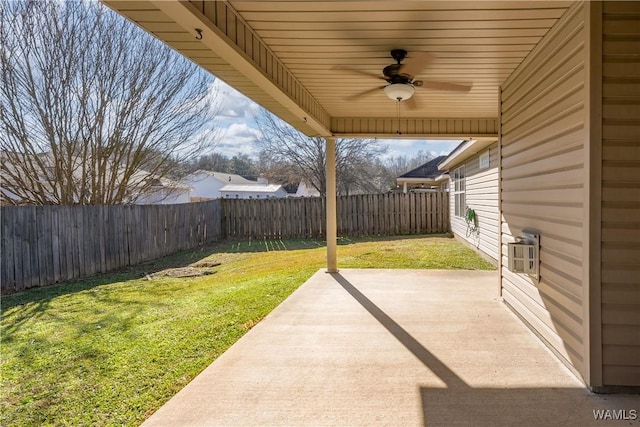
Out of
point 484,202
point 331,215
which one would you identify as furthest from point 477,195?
point 331,215

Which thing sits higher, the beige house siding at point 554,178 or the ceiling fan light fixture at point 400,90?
the ceiling fan light fixture at point 400,90

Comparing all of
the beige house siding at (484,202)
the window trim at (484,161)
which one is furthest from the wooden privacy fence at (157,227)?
the window trim at (484,161)

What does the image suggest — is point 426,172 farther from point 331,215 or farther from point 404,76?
point 404,76

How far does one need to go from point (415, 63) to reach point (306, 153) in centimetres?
1564

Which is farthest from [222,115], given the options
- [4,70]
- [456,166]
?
[456,166]

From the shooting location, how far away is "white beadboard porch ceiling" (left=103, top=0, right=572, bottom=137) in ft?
7.58

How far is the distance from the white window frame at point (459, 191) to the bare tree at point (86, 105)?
24.5 ft

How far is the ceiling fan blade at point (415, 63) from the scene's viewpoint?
2855mm

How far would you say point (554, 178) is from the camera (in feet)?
8.95

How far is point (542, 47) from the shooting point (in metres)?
2.93

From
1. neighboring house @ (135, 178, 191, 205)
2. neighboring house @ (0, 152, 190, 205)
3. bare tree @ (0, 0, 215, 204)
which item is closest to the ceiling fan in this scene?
bare tree @ (0, 0, 215, 204)

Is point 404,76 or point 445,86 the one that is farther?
point 445,86

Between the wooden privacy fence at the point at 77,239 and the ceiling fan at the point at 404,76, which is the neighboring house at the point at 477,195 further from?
the wooden privacy fence at the point at 77,239

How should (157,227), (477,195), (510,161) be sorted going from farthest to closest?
(157,227), (477,195), (510,161)
